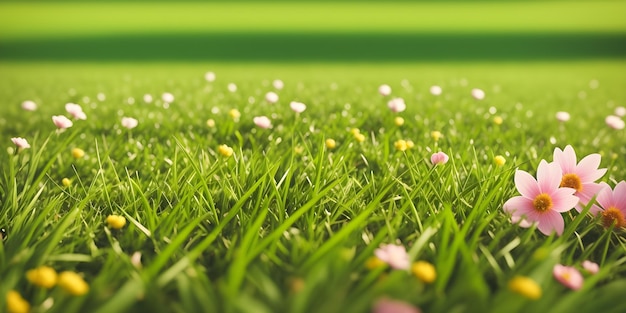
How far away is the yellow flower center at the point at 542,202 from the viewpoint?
4.07 ft

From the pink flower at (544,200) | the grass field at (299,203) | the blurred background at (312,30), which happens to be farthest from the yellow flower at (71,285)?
the blurred background at (312,30)

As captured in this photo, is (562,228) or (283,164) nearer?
(562,228)

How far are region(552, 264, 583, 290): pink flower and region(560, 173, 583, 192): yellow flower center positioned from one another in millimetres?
428

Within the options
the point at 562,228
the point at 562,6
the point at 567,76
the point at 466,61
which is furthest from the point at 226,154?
the point at 562,6

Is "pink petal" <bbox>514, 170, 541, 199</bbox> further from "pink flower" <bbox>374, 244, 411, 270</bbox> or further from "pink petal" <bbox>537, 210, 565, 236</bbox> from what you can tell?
"pink flower" <bbox>374, 244, 411, 270</bbox>

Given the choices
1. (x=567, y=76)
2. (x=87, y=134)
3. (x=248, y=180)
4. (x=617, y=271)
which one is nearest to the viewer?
(x=617, y=271)

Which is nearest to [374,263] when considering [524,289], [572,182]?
[524,289]

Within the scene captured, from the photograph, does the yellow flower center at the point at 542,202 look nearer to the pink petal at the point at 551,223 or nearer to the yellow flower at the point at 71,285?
the pink petal at the point at 551,223

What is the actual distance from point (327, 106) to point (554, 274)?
2.62 m

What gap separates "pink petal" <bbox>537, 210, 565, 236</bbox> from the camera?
1200mm

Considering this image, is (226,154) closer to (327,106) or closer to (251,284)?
(251,284)

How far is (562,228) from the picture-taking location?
1.20 metres

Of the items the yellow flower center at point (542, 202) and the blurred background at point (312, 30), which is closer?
the yellow flower center at point (542, 202)

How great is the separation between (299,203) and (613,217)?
83 centimetres
